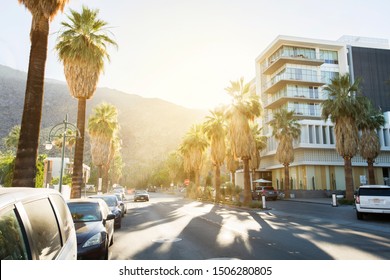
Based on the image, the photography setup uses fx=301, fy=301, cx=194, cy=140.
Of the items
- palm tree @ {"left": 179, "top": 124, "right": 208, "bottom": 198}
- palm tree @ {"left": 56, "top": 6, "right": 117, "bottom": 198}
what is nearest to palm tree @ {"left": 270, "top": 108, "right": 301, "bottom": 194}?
palm tree @ {"left": 179, "top": 124, "right": 208, "bottom": 198}

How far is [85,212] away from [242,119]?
2014 cm

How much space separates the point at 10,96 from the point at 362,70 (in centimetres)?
12115

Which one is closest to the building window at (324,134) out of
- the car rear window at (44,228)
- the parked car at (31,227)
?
the parked car at (31,227)

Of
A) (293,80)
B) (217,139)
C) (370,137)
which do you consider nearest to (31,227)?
(217,139)

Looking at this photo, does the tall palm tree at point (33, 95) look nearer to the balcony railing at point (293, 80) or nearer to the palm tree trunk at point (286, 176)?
the palm tree trunk at point (286, 176)

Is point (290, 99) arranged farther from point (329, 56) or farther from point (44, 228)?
point (44, 228)

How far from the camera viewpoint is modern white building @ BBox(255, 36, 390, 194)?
1715 inches

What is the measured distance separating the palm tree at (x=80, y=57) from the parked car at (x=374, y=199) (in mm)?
15699

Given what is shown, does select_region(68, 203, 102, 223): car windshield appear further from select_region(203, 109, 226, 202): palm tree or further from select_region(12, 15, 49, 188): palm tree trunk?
select_region(203, 109, 226, 202): palm tree

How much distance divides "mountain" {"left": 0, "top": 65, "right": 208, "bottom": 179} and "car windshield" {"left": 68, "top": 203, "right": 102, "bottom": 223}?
325 ft

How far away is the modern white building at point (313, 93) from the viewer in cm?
4356

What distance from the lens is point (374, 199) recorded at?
48.6 ft
